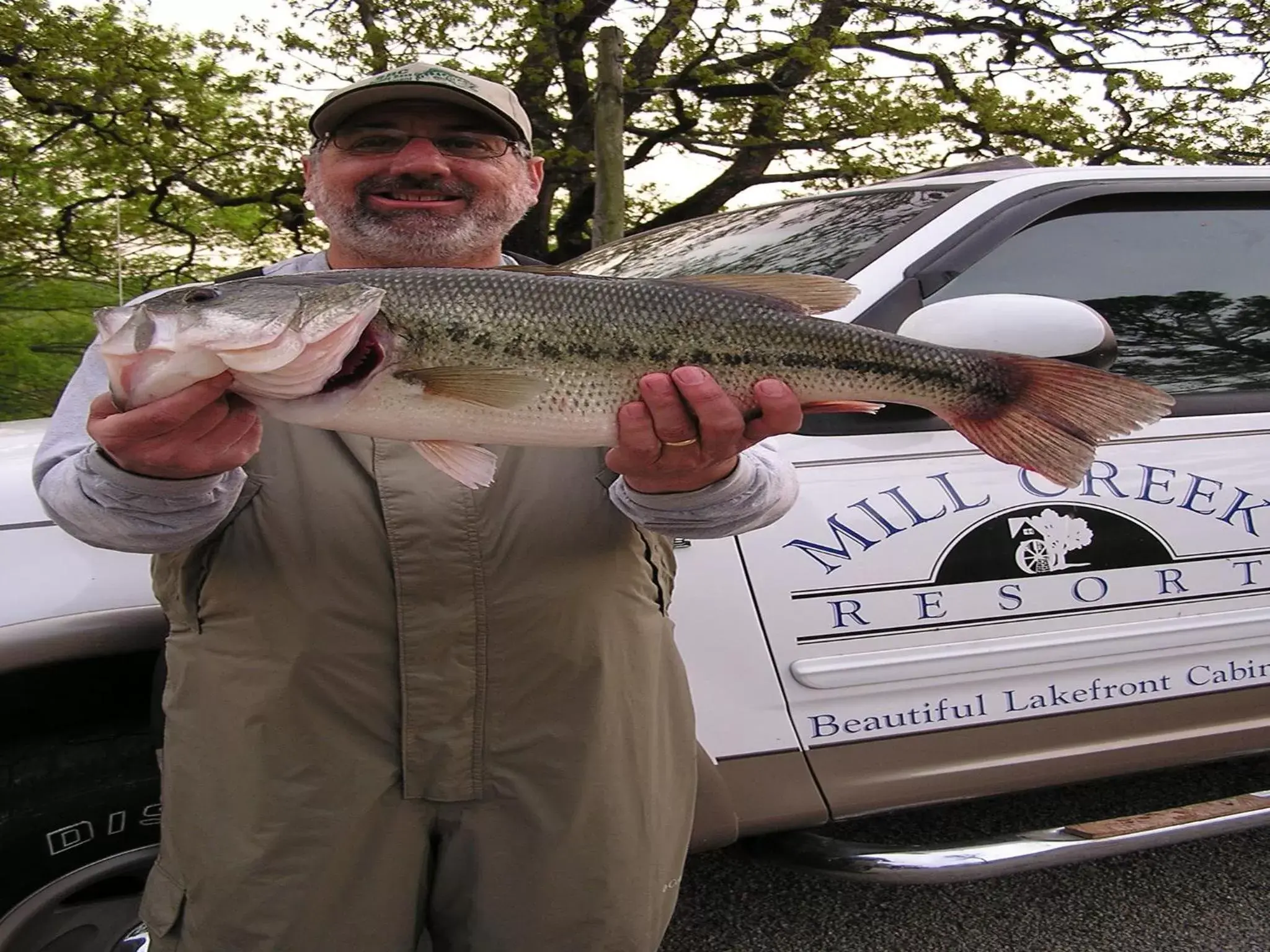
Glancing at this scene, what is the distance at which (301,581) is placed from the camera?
5.48 ft

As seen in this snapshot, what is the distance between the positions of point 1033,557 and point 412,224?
1.73 metres

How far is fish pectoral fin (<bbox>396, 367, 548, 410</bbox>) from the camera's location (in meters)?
1.54

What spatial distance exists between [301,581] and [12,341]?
7287 mm

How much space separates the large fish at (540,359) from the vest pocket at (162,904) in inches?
38.1

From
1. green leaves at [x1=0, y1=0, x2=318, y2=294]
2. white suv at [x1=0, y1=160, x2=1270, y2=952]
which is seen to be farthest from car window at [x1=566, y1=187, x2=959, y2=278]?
green leaves at [x1=0, y1=0, x2=318, y2=294]

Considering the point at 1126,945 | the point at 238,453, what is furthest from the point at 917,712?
the point at 238,453

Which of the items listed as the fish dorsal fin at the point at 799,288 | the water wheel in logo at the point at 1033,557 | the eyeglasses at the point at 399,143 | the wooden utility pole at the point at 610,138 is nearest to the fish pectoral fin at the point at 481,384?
the fish dorsal fin at the point at 799,288

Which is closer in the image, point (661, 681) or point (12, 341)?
point (661, 681)

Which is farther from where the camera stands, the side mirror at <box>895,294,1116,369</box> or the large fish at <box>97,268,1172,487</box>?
the side mirror at <box>895,294,1116,369</box>

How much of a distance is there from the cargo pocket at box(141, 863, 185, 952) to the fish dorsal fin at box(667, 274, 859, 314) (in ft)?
4.81

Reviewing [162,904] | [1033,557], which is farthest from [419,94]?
[1033,557]

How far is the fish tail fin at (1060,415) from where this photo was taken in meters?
1.75

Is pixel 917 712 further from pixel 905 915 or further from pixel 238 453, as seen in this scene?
pixel 238 453

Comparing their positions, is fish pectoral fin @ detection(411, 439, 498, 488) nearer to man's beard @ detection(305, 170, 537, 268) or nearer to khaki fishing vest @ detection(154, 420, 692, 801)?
khaki fishing vest @ detection(154, 420, 692, 801)
